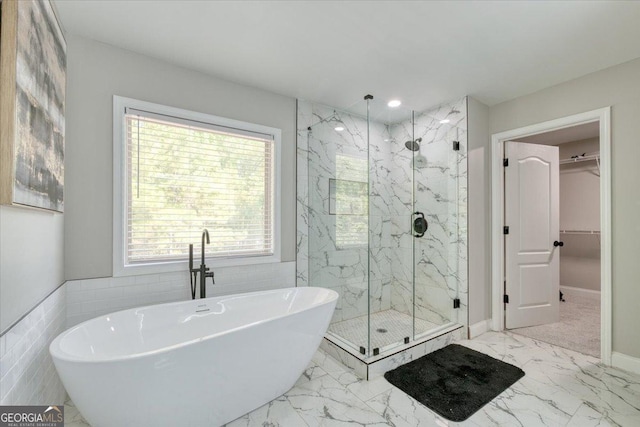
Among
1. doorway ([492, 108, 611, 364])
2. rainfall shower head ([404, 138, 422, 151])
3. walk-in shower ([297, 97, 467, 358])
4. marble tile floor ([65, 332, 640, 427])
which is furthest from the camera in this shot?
rainfall shower head ([404, 138, 422, 151])

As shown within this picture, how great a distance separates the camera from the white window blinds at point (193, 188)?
7.31 feet

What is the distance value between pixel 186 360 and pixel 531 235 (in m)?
3.69

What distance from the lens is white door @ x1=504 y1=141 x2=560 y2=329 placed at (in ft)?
10.5

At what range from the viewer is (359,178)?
114 inches

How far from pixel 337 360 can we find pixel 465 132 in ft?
8.72

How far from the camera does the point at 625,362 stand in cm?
232

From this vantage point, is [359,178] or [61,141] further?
[359,178]

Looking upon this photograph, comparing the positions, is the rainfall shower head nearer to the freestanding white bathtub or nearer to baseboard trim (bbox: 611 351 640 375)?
the freestanding white bathtub

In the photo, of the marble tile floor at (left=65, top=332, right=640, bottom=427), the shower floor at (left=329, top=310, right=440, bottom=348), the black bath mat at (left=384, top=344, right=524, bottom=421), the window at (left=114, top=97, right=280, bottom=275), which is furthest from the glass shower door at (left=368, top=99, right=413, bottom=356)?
the window at (left=114, top=97, right=280, bottom=275)

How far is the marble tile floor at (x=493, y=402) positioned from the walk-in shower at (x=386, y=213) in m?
0.77

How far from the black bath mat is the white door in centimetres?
105

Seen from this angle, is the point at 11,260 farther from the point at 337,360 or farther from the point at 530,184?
the point at 530,184

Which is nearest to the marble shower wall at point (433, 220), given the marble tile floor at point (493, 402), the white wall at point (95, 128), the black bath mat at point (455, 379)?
the black bath mat at point (455, 379)

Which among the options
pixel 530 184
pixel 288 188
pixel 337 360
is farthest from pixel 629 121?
pixel 337 360
